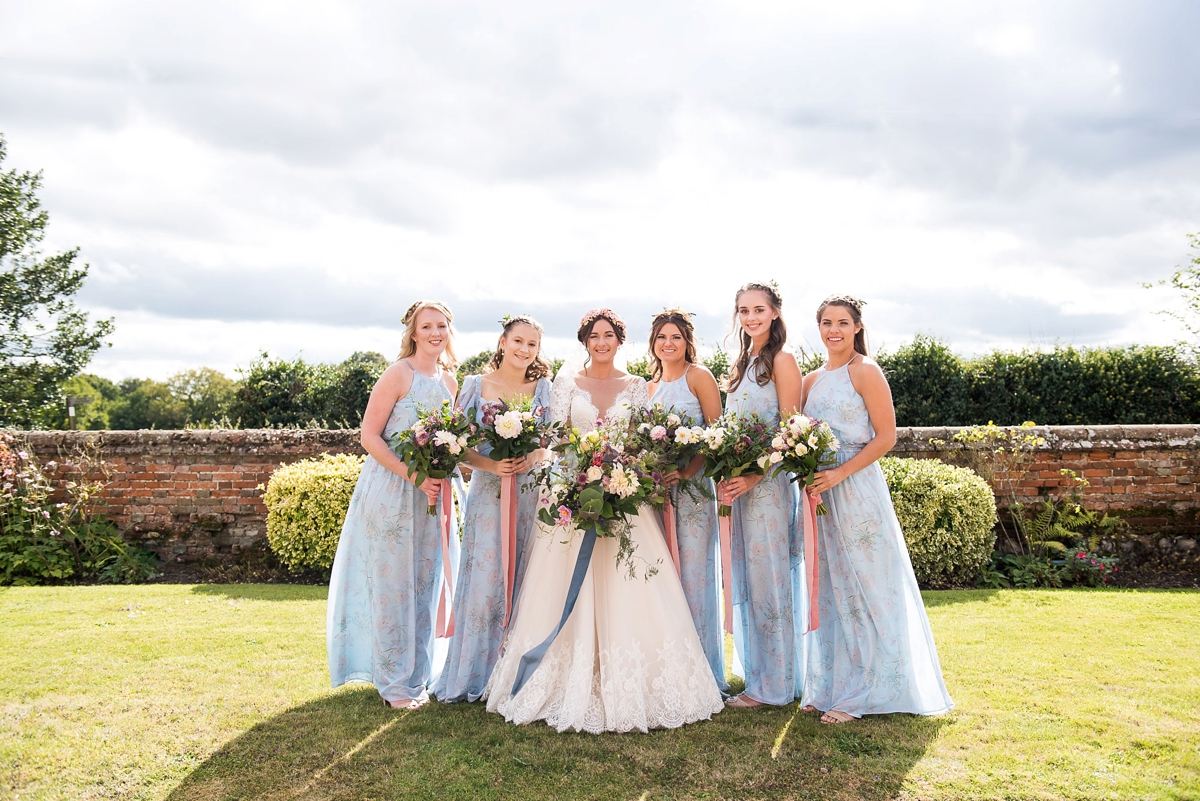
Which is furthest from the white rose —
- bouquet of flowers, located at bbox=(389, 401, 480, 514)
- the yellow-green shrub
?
the yellow-green shrub

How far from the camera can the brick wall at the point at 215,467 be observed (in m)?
8.79

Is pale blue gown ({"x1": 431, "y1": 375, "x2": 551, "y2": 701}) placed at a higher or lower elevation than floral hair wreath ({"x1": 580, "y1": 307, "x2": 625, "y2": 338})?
lower

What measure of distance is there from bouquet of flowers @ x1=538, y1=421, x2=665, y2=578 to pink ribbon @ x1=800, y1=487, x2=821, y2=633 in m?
0.95

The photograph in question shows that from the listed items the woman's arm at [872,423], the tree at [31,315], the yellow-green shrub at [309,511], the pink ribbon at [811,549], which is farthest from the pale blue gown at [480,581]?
the tree at [31,315]

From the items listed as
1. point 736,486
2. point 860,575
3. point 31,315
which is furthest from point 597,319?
point 31,315

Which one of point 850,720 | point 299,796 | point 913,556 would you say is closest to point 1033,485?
point 913,556

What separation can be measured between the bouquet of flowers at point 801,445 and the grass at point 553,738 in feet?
4.97

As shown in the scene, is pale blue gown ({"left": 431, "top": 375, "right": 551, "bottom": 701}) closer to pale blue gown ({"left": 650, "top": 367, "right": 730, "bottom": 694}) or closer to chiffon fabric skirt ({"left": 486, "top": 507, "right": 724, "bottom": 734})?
chiffon fabric skirt ({"left": 486, "top": 507, "right": 724, "bottom": 734})

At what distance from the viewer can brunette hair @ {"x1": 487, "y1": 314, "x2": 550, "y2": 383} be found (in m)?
5.03

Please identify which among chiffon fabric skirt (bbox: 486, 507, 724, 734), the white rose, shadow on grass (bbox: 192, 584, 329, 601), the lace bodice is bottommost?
shadow on grass (bbox: 192, 584, 329, 601)

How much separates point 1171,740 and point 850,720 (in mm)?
1722

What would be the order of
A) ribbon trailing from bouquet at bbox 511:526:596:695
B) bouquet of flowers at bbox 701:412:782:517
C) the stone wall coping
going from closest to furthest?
bouquet of flowers at bbox 701:412:782:517 < ribbon trailing from bouquet at bbox 511:526:596:695 < the stone wall coping

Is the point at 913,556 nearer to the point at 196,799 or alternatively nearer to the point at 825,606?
the point at 825,606

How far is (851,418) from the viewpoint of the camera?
472 centimetres
